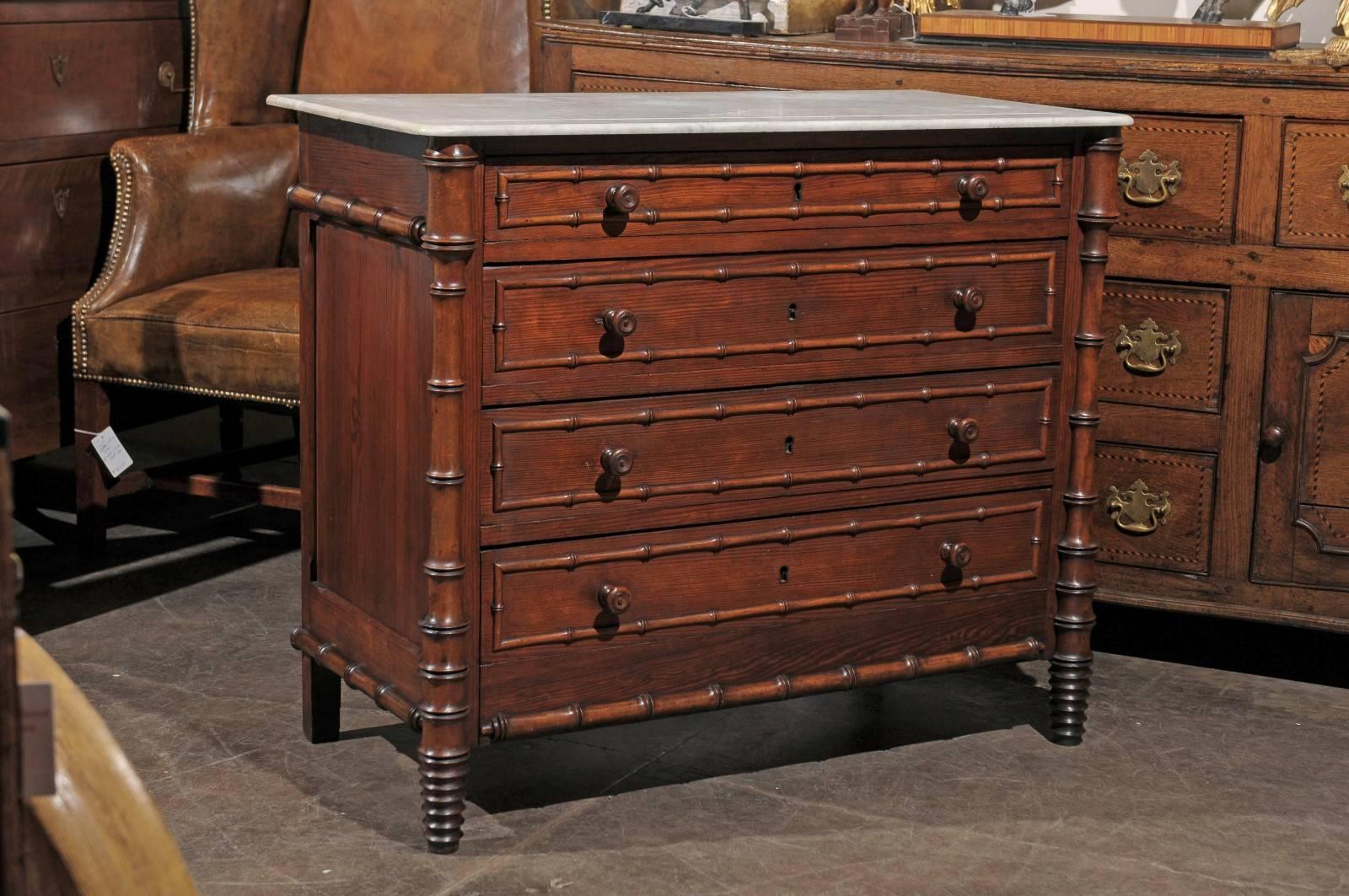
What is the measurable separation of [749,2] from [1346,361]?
1.39 metres

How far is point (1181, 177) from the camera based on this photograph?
3395mm

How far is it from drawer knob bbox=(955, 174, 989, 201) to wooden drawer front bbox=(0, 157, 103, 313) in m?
2.13

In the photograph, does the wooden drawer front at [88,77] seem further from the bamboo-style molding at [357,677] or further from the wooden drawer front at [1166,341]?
the wooden drawer front at [1166,341]

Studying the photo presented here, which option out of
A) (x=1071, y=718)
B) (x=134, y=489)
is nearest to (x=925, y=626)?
(x=1071, y=718)

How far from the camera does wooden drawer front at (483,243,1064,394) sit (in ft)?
8.82

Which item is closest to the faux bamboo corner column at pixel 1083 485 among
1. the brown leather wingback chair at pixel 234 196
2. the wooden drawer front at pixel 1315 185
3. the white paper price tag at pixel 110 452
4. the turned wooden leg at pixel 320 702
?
the wooden drawer front at pixel 1315 185

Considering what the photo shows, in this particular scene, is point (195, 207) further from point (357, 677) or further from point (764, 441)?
point (764, 441)

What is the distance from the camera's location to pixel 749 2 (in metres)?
3.81

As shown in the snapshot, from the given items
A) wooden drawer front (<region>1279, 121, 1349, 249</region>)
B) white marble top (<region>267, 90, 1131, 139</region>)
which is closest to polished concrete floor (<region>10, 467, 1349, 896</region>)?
wooden drawer front (<region>1279, 121, 1349, 249</region>)

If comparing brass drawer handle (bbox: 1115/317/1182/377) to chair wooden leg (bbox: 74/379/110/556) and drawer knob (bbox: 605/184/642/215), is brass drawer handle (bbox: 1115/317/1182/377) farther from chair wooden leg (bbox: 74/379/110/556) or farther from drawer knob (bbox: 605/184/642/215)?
chair wooden leg (bbox: 74/379/110/556)

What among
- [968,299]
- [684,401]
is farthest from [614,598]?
[968,299]

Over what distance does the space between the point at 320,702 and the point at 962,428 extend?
1.20m

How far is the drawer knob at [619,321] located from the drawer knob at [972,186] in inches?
24.5

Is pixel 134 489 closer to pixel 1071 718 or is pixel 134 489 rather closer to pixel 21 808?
pixel 1071 718
